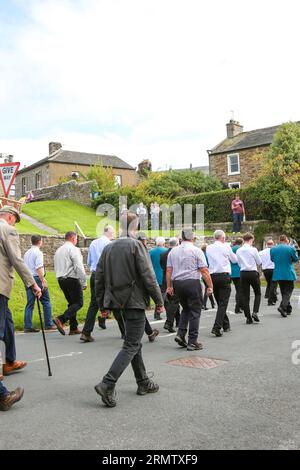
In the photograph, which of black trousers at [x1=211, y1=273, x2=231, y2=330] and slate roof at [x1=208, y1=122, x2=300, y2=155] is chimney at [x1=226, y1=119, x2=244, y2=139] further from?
black trousers at [x1=211, y1=273, x2=231, y2=330]

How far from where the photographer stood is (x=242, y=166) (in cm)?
4316

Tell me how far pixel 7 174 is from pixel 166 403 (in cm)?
728

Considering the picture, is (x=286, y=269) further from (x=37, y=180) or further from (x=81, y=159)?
(x=37, y=180)

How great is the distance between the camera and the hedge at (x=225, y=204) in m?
30.1

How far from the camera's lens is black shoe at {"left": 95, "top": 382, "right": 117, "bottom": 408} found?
501cm

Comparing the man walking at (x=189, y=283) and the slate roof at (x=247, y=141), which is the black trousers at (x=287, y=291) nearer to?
the man walking at (x=189, y=283)

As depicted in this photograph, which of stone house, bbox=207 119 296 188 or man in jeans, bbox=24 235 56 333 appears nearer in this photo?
man in jeans, bbox=24 235 56 333

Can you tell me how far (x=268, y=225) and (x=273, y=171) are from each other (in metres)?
3.39

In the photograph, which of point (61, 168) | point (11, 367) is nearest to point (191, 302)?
point (11, 367)

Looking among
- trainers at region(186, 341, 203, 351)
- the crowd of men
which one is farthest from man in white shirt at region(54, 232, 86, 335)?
trainers at region(186, 341, 203, 351)

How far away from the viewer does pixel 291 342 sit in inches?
334

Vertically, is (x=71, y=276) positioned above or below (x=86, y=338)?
above

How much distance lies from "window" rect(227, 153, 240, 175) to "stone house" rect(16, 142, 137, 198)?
14811mm

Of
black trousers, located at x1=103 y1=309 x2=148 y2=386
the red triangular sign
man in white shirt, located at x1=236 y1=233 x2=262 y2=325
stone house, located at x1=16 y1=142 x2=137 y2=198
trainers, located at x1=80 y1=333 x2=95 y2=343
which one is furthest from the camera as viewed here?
stone house, located at x1=16 y1=142 x2=137 y2=198
